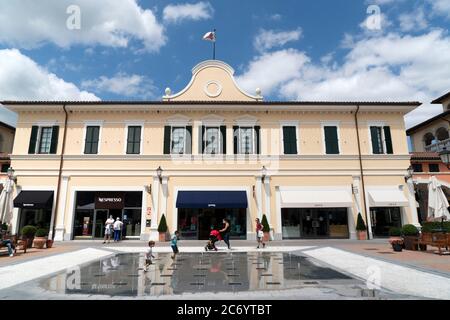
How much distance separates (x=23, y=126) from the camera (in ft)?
68.5

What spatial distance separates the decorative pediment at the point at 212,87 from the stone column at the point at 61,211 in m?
9.50

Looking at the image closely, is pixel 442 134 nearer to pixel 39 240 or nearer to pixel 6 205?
pixel 39 240

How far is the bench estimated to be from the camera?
1245 centimetres

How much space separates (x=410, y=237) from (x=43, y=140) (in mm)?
24518

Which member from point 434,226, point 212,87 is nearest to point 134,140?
point 212,87

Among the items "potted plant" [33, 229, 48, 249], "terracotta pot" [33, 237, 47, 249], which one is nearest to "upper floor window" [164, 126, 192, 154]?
"potted plant" [33, 229, 48, 249]

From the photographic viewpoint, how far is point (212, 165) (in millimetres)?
20562

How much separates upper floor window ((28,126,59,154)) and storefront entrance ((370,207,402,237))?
23.9 m

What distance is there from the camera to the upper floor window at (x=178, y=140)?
20766 millimetres

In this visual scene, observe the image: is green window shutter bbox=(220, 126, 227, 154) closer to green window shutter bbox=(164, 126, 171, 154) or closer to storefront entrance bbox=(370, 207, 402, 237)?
green window shutter bbox=(164, 126, 171, 154)

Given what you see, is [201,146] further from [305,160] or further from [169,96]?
[305,160]
